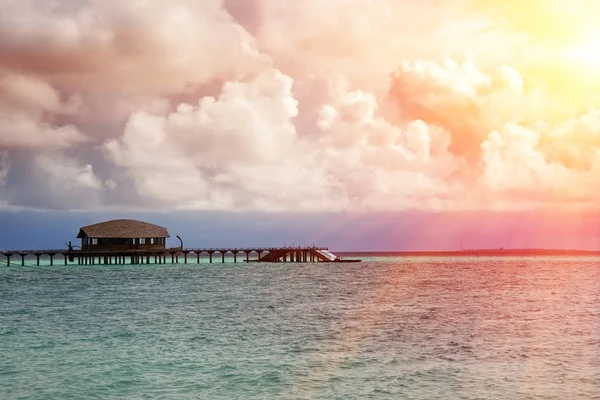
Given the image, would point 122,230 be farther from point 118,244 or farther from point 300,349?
point 300,349

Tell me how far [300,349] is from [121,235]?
88.7 m

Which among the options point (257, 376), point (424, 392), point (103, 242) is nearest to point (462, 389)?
point (424, 392)

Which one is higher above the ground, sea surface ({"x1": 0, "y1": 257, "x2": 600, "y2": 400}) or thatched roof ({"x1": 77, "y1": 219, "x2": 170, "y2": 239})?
thatched roof ({"x1": 77, "y1": 219, "x2": 170, "y2": 239})

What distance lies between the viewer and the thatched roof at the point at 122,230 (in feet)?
358

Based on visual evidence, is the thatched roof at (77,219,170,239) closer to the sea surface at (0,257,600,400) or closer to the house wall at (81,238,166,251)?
the house wall at (81,238,166,251)

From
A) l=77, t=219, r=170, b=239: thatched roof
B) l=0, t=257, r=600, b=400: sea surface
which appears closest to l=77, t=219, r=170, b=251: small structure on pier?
Answer: l=77, t=219, r=170, b=239: thatched roof

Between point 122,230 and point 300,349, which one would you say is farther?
point 122,230

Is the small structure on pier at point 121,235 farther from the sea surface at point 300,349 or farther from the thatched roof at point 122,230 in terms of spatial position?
the sea surface at point 300,349

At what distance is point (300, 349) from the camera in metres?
26.1

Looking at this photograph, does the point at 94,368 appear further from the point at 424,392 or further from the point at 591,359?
the point at 591,359

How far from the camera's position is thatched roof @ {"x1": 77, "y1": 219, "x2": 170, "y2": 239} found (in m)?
109

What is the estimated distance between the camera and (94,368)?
22.6 m

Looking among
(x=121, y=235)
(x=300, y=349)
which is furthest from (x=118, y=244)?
(x=300, y=349)

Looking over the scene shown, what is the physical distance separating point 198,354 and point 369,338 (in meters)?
8.31
